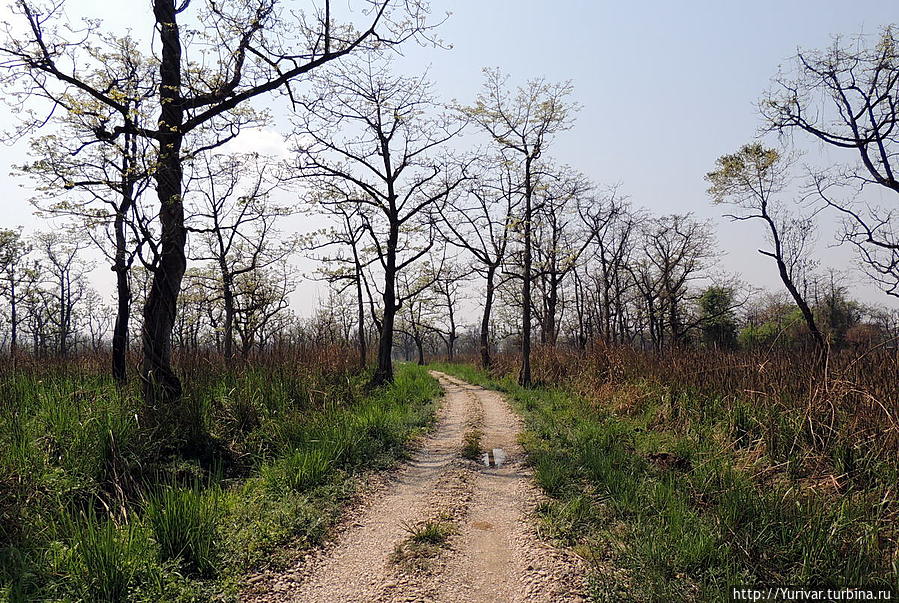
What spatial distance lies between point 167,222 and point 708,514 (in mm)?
9109

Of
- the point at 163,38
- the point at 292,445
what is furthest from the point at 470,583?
the point at 163,38

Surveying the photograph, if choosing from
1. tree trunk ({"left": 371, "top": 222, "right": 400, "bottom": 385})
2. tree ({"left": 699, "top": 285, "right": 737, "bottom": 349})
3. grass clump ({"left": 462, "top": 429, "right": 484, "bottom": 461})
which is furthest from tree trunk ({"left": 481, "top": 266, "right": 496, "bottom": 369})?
tree ({"left": 699, "top": 285, "right": 737, "bottom": 349})

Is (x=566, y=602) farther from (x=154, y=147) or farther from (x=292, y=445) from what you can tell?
(x=154, y=147)

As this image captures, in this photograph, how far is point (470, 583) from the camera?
3.63 meters

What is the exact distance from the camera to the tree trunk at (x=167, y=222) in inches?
280

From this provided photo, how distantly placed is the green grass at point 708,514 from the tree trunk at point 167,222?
620cm

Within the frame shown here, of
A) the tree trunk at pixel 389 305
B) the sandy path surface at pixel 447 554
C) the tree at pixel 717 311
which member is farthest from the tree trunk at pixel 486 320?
the tree at pixel 717 311

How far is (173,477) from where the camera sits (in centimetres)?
529

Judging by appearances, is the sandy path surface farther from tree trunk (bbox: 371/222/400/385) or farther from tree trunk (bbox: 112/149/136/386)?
tree trunk (bbox: 371/222/400/385)

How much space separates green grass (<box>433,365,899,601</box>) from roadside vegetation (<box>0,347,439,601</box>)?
2.73 meters

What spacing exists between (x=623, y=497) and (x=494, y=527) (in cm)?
147

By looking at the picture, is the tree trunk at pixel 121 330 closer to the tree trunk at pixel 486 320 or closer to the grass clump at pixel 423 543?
the grass clump at pixel 423 543

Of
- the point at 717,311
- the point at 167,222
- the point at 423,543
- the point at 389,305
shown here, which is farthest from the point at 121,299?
the point at 717,311

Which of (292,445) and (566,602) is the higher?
(292,445)
